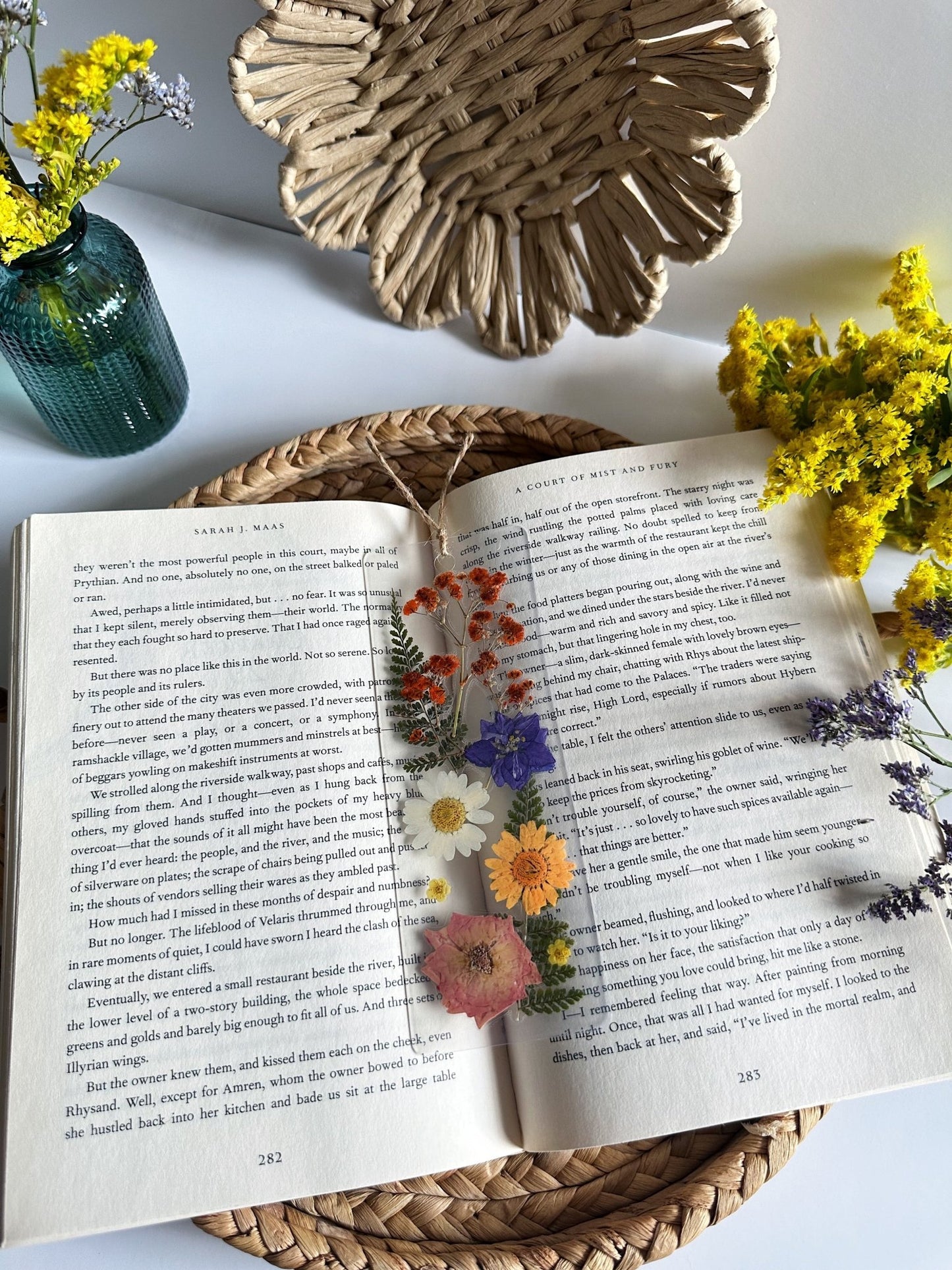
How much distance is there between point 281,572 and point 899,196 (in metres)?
0.49

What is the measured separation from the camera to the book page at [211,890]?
0.53 metres

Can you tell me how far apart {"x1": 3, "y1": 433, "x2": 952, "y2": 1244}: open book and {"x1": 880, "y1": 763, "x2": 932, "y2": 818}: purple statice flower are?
0.01 meters

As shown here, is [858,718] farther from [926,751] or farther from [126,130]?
[126,130]

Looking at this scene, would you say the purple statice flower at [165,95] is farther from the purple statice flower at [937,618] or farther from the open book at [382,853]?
the purple statice flower at [937,618]

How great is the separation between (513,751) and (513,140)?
438 millimetres

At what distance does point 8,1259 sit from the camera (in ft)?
1.96

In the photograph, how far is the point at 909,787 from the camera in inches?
23.5

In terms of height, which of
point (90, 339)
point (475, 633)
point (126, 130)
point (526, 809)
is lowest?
point (526, 809)

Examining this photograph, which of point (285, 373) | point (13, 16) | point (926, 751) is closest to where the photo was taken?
point (13, 16)

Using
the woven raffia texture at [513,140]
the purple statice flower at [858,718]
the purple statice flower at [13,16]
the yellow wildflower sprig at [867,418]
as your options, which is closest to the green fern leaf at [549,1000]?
the purple statice flower at [858,718]

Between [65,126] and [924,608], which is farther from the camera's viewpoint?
[924,608]

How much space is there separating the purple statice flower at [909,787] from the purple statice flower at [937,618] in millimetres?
86

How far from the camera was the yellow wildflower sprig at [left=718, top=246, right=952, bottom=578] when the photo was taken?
2.01ft

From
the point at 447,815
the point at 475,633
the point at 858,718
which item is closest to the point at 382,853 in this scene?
the point at 447,815
